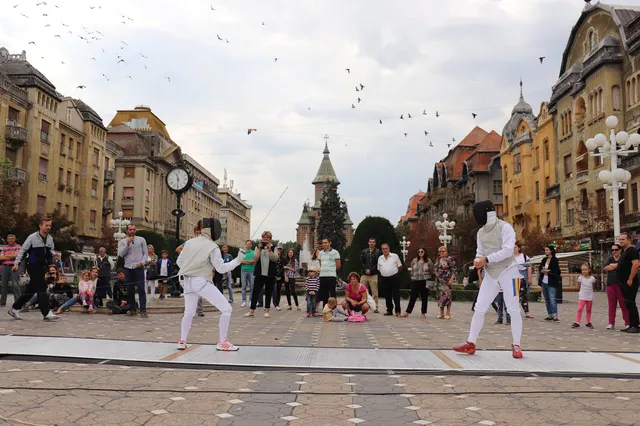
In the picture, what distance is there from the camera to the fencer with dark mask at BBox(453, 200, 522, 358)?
23.7 ft

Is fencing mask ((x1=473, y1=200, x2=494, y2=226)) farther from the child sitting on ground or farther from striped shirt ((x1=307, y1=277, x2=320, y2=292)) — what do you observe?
striped shirt ((x1=307, y1=277, x2=320, y2=292))

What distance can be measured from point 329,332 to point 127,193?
206ft

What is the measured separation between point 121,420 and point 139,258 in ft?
28.4

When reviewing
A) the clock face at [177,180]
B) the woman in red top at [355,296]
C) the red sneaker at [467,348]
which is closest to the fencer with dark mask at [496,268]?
the red sneaker at [467,348]

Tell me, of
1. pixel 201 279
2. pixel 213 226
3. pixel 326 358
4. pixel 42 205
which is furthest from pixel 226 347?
pixel 42 205

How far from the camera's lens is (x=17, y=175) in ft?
136

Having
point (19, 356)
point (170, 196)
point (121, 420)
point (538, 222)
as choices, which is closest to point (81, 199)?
point (170, 196)

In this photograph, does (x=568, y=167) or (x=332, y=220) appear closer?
(x=568, y=167)

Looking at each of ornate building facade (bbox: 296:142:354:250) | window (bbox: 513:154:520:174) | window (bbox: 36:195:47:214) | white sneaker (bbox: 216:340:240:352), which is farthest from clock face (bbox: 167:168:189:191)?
ornate building facade (bbox: 296:142:354:250)

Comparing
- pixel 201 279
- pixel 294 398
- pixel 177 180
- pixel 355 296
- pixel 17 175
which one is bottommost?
pixel 294 398

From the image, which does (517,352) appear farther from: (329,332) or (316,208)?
(316,208)

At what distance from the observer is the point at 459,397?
516 centimetres

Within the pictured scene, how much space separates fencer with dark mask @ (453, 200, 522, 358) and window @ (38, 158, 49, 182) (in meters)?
44.5

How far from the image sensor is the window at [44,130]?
45.4m
